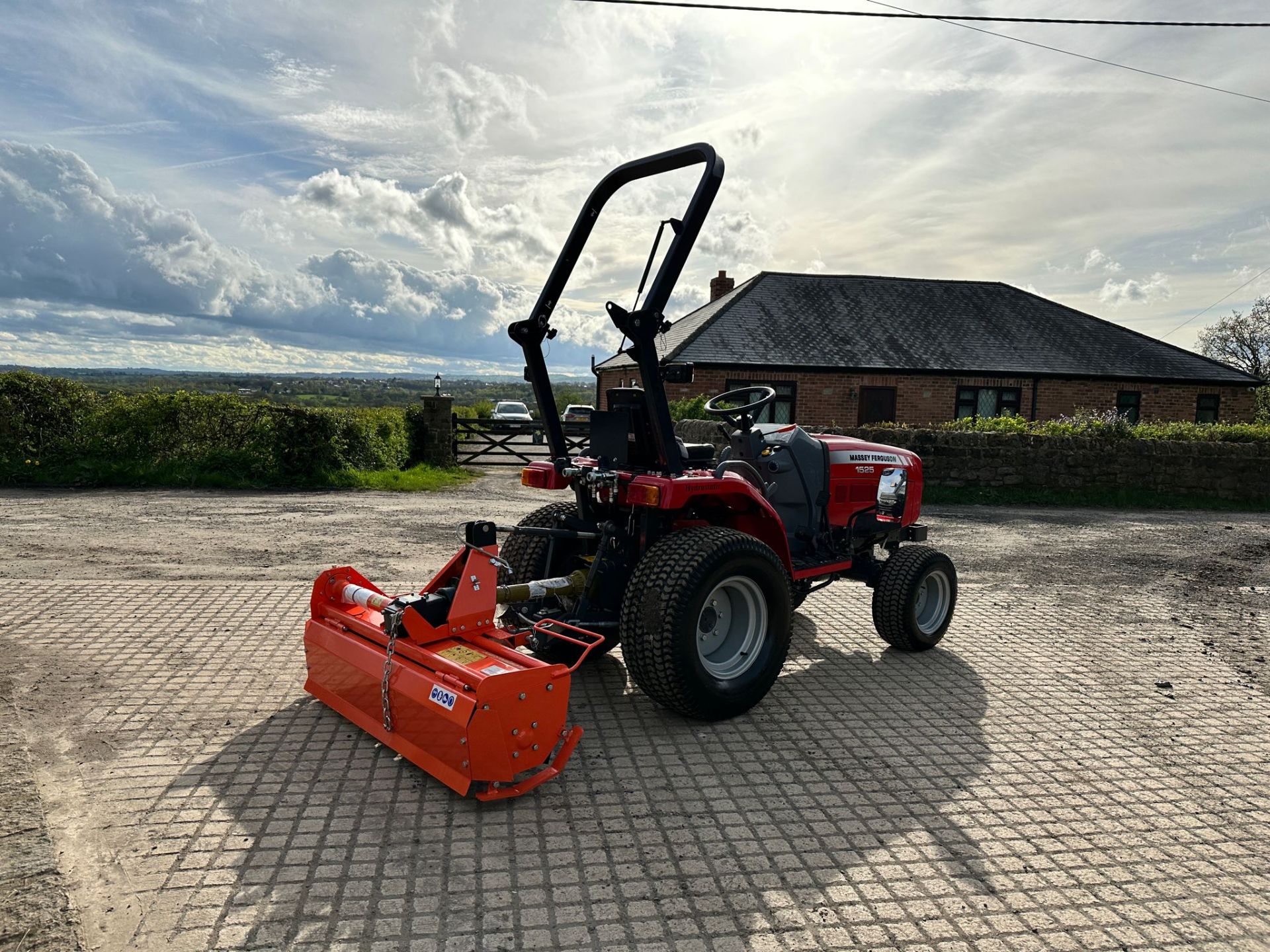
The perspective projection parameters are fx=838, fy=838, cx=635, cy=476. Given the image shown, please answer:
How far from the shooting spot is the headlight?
5754 millimetres

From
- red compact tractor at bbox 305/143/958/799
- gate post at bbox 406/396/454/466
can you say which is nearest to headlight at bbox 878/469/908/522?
red compact tractor at bbox 305/143/958/799

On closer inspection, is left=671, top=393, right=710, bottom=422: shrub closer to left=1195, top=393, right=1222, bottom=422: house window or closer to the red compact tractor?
the red compact tractor

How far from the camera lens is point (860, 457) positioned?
5703 millimetres

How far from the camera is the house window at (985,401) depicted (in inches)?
869

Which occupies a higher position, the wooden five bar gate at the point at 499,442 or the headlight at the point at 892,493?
the headlight at the point at 892,493

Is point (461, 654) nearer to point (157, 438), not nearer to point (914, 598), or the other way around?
point (914, 598)

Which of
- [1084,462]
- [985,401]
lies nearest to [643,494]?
[1084,462]

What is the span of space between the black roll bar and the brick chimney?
22834 millimetres

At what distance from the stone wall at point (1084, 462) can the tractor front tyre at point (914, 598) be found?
327 inches

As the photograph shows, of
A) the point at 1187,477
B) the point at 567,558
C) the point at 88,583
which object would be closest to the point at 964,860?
the point at 567,558

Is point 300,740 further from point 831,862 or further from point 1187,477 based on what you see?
point 1187,477

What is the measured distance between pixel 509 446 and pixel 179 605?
14.2 metres

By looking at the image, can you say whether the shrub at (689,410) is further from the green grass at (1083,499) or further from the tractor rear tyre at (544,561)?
the tractor rear tyre at (544,561)

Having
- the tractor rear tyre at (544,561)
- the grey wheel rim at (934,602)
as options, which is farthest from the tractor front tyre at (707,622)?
the grey wheel rim at (934,602)
